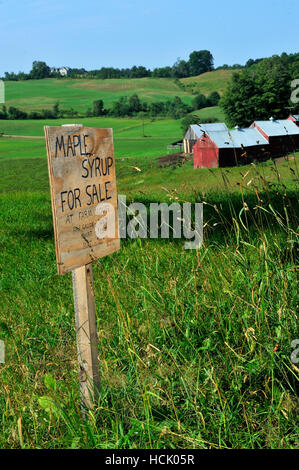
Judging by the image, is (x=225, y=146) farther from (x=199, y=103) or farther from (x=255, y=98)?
(x=199, y=103)

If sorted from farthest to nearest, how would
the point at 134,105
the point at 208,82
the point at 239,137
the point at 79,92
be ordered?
1. the point at 208,82
2. the point at 79,92
3. the point at 134,105
4. the point at 239,137

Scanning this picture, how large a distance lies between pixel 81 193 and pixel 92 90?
8454 cm

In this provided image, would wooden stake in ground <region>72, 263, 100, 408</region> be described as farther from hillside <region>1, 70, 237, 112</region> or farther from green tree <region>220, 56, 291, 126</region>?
hillside <region>1, 70, 237, 112</region>

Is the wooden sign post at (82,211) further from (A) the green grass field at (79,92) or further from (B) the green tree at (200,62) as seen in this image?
(B) the green tree at (200,62)

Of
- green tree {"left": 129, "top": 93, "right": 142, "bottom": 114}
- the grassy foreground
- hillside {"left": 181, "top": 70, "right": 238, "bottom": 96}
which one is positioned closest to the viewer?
the grassy foreground

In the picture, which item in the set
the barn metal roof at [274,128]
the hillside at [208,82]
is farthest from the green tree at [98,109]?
the hillside at [208,82]

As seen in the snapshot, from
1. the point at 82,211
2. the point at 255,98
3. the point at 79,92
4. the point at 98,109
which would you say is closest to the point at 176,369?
the point at 82,211

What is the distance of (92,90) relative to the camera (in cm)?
8294

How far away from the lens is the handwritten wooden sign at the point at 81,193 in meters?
2.42

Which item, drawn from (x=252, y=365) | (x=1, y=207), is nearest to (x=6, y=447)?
(x=252, y=365)

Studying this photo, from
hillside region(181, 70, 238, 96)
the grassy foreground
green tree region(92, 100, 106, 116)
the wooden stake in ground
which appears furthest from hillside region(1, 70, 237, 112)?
the wooden stake in ground

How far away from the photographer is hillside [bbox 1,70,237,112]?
7025cm

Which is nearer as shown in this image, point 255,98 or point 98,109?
point 255,98

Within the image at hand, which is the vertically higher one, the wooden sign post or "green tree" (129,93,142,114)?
"green tree" (129,93,142,114)
